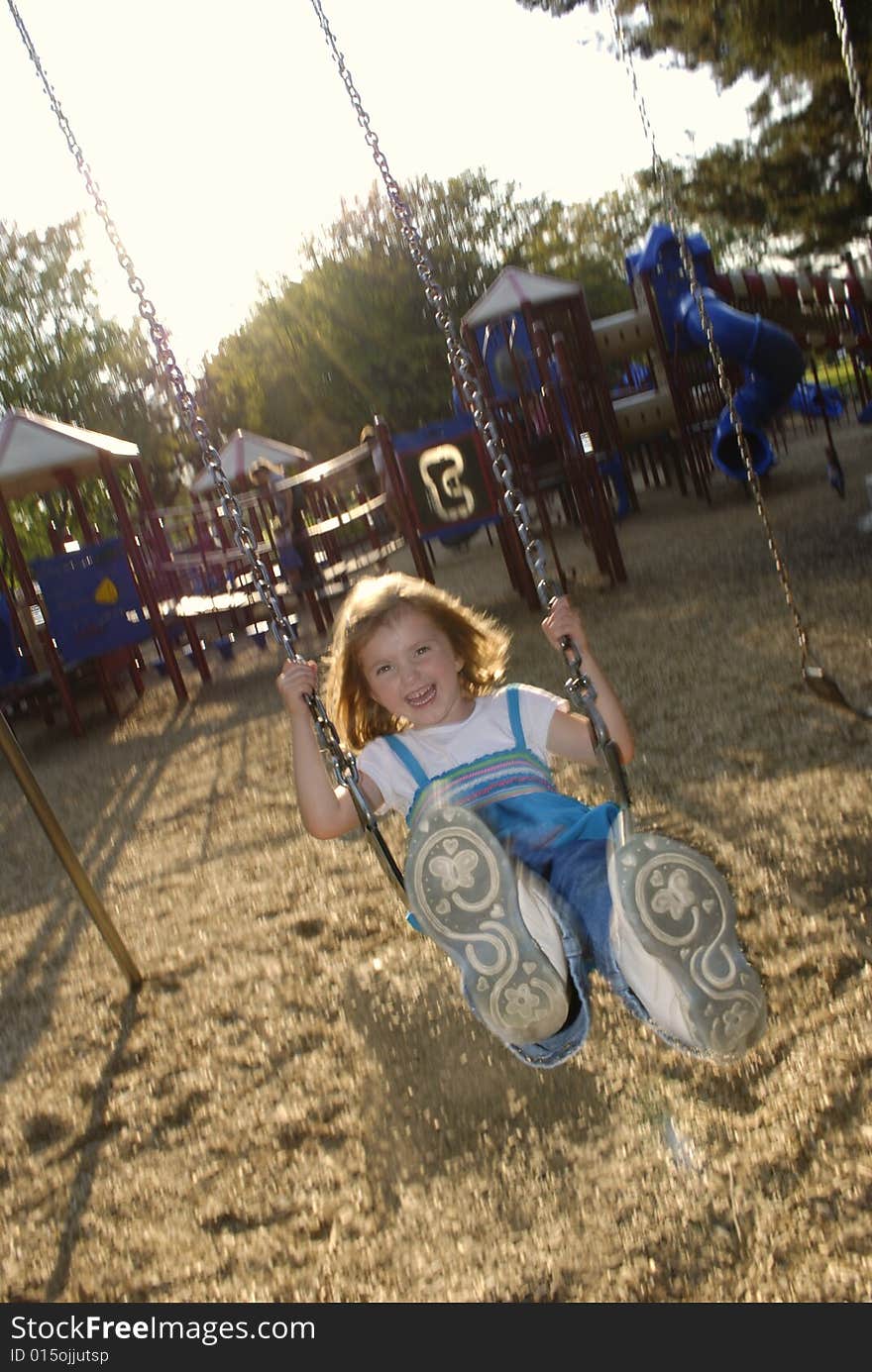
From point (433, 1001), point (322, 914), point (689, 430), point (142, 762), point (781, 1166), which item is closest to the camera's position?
point (781, 1166)

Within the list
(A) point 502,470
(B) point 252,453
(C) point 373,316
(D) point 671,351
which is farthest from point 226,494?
(C) point 373,316

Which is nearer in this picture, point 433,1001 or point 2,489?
point 433,1001

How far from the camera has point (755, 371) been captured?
414 inches

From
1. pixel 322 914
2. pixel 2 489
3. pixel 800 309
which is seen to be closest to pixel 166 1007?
pixel 322 914

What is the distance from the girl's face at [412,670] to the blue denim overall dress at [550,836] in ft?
0.25

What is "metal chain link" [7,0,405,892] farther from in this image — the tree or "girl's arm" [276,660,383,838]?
the tree

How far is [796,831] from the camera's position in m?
2.91

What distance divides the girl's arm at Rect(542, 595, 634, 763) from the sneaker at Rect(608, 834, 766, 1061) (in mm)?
249

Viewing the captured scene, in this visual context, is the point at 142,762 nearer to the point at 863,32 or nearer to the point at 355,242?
the point at 863,32

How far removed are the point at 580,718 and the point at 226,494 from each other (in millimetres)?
718

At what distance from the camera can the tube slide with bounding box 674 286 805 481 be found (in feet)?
33.7

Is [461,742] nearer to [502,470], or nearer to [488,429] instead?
[502,470]

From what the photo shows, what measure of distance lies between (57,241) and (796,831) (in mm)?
20027

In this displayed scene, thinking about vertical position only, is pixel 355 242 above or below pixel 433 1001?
above
